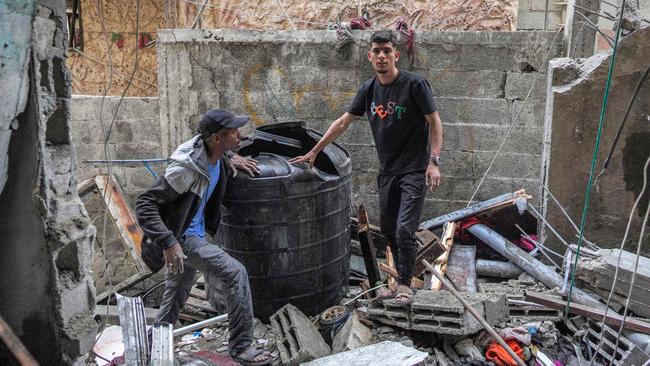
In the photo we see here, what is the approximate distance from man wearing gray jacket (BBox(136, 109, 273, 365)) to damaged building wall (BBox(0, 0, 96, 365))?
0.83m

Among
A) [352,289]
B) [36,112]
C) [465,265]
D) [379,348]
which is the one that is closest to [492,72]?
[465,265]

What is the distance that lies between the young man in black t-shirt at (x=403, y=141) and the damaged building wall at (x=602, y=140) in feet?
4.55

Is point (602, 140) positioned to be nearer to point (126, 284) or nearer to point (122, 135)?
point (126, 284)

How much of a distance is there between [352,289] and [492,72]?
2.87 m

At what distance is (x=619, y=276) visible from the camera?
440cm

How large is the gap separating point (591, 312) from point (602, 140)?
1.56 m

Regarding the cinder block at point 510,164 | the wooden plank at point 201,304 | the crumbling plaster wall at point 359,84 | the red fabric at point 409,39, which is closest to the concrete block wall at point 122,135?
the crumbling plaster wall at point 359,84

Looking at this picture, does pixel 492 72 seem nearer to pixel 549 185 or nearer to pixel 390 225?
pixel 549 185

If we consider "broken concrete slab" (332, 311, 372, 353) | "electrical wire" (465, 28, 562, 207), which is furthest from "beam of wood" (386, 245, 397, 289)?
"electrical wire" (465, 28, 562, 207)

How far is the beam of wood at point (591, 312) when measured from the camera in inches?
164

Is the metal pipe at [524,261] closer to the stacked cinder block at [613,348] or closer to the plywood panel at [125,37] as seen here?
the stacked cinder block at [613,348]

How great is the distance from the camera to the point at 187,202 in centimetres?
404

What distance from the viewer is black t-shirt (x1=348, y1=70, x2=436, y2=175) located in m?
Answer: 4.56

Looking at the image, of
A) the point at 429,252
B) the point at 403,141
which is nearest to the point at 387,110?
the point at 403,141
